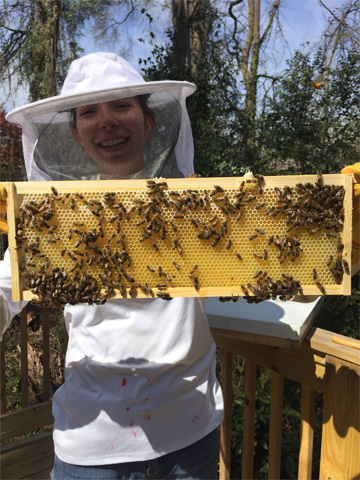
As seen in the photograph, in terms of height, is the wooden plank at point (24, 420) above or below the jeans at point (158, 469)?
below

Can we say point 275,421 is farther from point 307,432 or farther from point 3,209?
point 3,209

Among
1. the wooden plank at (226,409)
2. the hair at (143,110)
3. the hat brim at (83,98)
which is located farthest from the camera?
the wooden plank at (226,409)

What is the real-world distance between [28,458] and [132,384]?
7.45 feet

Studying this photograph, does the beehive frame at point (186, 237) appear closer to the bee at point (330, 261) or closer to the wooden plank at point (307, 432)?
the bee at point (330, 261)

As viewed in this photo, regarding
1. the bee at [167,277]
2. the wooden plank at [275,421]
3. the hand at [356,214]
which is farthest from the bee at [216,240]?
the wooden plank at [275,421]

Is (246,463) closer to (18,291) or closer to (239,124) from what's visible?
(18,291)

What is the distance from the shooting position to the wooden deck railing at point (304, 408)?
7.30ft

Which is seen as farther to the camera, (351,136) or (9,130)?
(351,136)

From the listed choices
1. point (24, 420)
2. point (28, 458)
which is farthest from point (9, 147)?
point (28, 458)

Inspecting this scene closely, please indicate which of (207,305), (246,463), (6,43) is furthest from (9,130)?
(246,463)

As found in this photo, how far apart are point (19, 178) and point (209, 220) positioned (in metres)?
7.95

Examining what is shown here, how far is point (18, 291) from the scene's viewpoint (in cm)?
165

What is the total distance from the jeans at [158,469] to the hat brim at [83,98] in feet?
5.89

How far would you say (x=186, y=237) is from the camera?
1748mm
